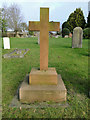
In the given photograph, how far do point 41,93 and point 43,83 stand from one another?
0.27m

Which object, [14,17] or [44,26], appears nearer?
[44,26]

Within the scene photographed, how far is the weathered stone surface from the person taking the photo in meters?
2.31

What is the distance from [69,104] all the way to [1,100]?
1.61 m

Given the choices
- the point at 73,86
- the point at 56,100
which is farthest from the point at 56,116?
the point at 73,86

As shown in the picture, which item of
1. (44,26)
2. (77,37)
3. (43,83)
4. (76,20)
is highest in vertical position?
(76,20)

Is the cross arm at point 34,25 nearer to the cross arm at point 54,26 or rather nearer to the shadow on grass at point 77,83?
the cross arm at point 54,26

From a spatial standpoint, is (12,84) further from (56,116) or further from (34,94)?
(56,116)

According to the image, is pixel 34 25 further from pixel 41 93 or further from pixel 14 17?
pixel 14 17

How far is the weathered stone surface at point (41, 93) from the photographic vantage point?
2.31 metres

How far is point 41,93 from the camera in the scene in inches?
91.4

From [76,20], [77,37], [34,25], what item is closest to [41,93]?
[34,25]

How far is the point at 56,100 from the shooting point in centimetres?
238

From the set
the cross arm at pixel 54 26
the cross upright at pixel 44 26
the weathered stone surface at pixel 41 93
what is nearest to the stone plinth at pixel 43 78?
the weathered stone surface at pixel 41 93

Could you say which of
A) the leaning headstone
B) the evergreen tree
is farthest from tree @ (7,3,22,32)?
the leaning headstone
